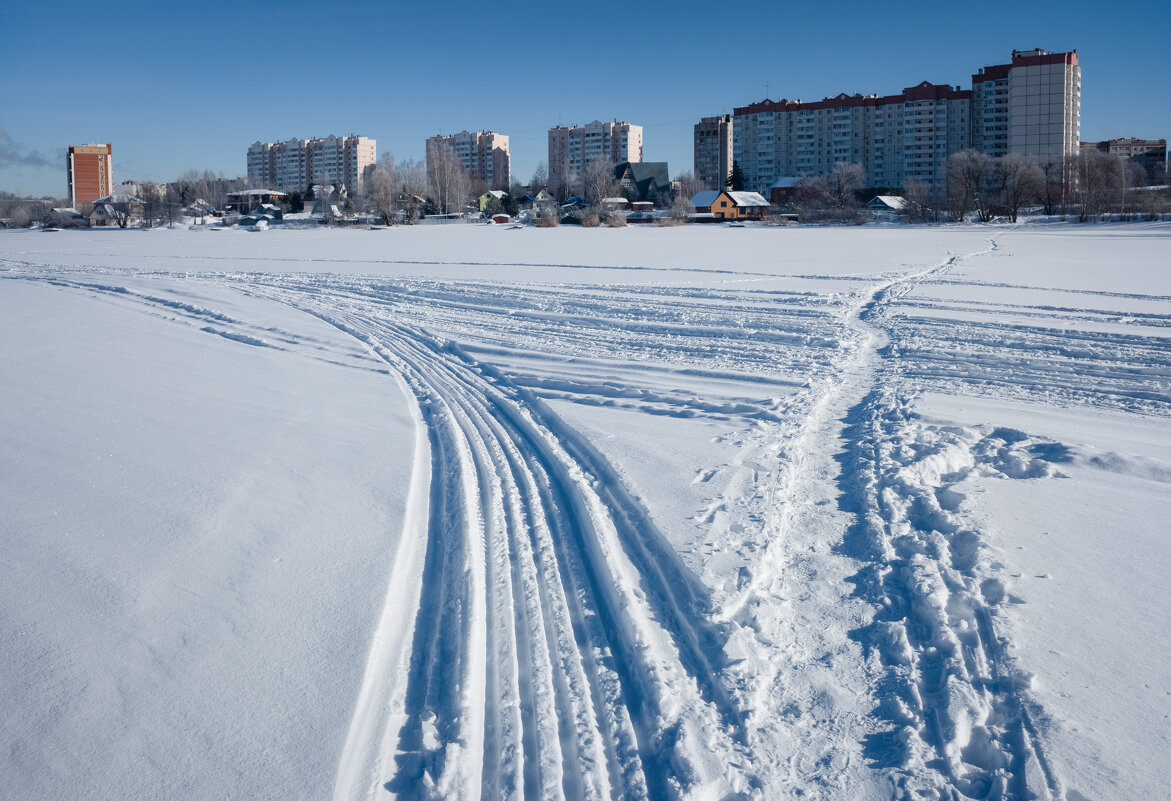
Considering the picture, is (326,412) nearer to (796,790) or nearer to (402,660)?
(402,660)

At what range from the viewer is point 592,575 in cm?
397

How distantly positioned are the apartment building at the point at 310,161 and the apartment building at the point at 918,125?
76774 mm

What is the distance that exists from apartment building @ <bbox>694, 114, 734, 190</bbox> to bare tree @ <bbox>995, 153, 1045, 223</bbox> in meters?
55.2

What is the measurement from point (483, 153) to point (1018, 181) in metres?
108

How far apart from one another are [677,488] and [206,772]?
3278 mm

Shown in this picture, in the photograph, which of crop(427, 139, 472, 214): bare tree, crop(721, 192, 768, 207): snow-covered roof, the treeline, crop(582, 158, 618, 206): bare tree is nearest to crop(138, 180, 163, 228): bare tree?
crop(427, 139, 472, 214): bare tree

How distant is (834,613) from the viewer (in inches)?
145

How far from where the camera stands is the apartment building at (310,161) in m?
152

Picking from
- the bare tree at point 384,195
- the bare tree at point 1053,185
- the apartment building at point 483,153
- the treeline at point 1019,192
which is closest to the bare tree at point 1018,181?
the treeline at point 1019,192

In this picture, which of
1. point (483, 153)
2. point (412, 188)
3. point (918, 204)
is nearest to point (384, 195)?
point (412, 188)

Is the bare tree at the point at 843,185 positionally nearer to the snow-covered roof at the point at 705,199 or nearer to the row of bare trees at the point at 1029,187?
the row of bare trees at the point at 1029,187

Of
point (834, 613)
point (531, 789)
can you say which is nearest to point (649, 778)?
point (531, 789)

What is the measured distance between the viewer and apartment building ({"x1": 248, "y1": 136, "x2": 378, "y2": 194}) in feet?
499

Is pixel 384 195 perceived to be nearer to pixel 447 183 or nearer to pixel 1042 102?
pixel 447 183
